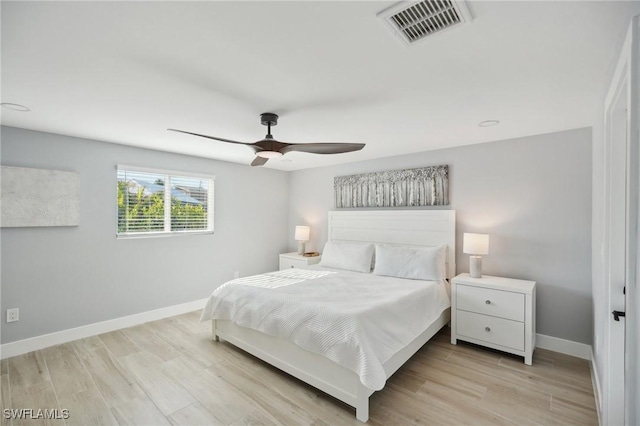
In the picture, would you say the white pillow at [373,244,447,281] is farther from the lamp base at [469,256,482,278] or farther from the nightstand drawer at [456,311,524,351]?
the nightstand drawer at [456,311,524,351]

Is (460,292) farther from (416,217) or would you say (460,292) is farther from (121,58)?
(121,58)

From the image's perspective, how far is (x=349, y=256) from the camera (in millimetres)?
4160

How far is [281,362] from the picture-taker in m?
2.62

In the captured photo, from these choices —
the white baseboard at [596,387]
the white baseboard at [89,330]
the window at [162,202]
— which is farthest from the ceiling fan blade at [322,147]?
the white baseboard at [89,330]

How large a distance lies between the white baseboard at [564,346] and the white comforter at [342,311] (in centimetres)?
100

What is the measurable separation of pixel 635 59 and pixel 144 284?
4758 millimetres

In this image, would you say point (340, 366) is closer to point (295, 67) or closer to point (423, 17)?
point (295, 67)

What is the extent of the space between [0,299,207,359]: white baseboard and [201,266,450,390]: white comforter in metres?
1.20

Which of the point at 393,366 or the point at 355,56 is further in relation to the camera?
the point at 393,366

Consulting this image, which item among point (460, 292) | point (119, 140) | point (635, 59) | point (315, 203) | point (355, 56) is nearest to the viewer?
point (635, 59)

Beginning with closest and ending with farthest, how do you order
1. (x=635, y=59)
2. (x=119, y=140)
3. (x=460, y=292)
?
(x=635, y=59) < (x=460, y=292) < (x=119, y=140)

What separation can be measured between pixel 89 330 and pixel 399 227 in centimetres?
402

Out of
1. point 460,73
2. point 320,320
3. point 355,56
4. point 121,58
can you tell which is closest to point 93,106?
point 121,58

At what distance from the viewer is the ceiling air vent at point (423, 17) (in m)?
1.29
